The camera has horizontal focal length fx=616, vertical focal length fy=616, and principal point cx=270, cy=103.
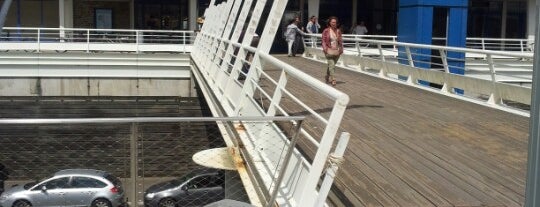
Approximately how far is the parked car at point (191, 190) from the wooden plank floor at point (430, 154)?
7.16 feet

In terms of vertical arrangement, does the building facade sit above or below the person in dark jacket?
above

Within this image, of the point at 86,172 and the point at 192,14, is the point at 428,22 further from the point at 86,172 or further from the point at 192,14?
the point at 192,14

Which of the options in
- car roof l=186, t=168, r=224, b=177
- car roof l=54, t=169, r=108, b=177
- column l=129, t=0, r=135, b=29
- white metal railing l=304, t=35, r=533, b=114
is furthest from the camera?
column l=129, t=0, r=135, b=29

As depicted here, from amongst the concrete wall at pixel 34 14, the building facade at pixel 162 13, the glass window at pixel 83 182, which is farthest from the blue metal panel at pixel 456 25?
the concrete wall at pixel 34 14

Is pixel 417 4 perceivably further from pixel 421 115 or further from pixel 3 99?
pixel 3 99

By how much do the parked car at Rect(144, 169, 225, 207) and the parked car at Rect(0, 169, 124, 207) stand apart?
2.44 metres

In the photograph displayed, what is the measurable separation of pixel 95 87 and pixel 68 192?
1832 centimetres

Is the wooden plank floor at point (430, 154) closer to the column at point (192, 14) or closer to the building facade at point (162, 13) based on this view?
the column at point (192, 14)

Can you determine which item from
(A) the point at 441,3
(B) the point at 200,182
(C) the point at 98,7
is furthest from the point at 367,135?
(C) the point at 98,7

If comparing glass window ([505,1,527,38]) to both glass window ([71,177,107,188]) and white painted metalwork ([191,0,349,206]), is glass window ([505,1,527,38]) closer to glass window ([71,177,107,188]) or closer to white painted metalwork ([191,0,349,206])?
white painted metalwork ([191,0,349,206])

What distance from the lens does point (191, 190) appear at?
12516 millimetres

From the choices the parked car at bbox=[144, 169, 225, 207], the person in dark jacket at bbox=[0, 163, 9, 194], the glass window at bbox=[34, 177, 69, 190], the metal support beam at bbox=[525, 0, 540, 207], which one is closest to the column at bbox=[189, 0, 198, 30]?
the parked car at bbox=[144, 169, 225, 207]

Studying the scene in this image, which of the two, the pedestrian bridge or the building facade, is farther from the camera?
the building facade

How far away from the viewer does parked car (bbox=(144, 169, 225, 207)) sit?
10.5 meters
